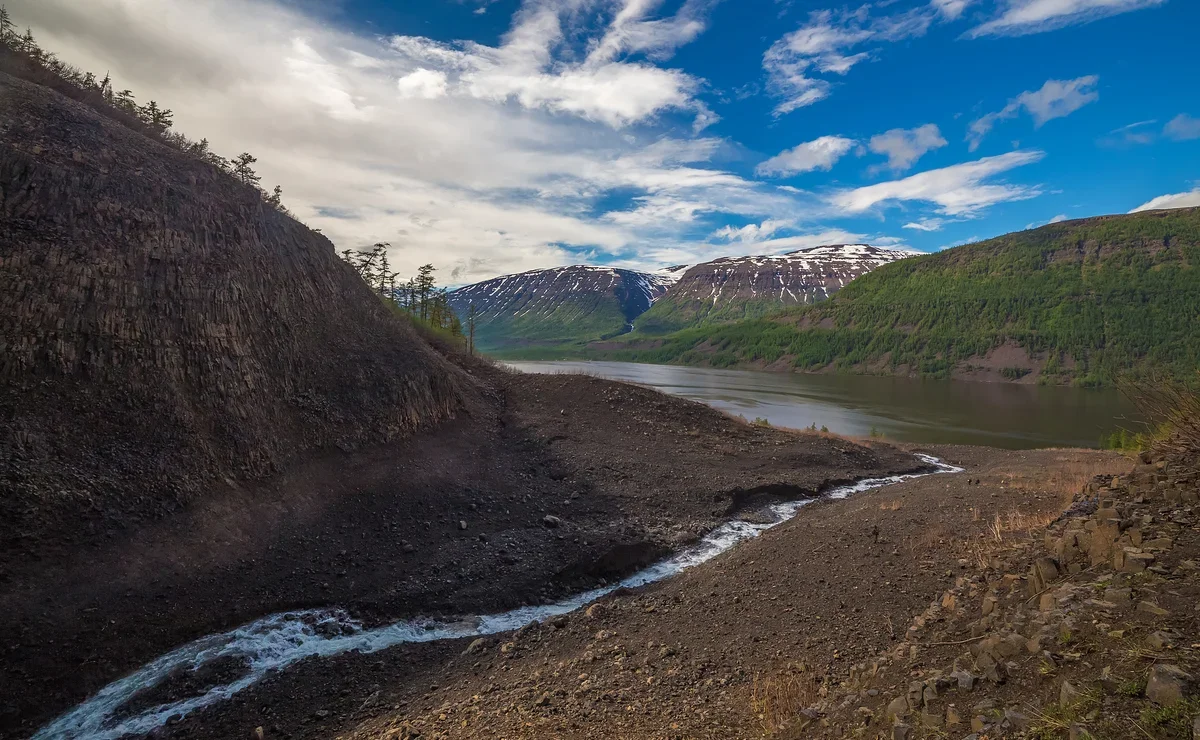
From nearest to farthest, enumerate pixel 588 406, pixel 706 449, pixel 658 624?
1. pixel 658 624
2. pixel 706 449
3. pixel 588 406

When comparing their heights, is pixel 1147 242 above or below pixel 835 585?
above

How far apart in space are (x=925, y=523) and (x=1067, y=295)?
492 feet

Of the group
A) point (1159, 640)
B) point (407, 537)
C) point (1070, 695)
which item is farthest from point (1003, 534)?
point (407, 537)

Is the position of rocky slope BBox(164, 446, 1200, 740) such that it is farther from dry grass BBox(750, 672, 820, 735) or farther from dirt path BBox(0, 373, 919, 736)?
dirt path BBox(0, 373, 919, 736)

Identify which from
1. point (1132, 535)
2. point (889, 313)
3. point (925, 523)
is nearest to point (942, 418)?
point (925, 523)

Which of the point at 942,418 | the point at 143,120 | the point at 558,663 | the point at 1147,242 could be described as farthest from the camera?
the point at 1147,242

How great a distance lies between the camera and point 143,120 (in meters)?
16.9

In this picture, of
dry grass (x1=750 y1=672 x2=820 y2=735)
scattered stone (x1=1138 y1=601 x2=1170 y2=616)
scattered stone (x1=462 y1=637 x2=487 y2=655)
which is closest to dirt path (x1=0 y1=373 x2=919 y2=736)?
scattered stone (x1=462 y1=637 x2=487 y2=655)

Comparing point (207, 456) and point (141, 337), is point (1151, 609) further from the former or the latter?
A: point (141, 337)

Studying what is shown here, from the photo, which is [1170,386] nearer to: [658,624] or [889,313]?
[658,624]

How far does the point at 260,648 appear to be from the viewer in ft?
30.9

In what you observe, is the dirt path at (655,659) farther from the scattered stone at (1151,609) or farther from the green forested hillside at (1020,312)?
the green forested hillside at (1020,312)

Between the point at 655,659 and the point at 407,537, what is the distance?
8041 mm

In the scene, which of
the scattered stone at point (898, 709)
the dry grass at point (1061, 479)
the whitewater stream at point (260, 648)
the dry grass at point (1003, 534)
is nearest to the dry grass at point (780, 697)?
the scattered stone at point (898, 709)
